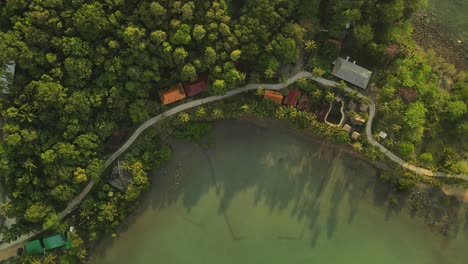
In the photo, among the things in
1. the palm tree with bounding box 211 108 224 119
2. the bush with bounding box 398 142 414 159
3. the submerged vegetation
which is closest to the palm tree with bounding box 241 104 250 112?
the submerged vegetation

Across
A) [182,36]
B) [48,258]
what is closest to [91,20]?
[182,36]

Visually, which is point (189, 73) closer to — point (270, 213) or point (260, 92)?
point (260, 92)

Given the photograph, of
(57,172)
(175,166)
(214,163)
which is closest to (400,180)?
(214,163)

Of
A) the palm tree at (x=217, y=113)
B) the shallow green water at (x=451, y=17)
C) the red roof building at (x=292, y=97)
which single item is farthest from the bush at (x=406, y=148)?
the palm tree at (x=217, y=113)

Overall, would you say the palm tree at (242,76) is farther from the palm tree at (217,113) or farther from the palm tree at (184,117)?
the palm tree at (184,117)

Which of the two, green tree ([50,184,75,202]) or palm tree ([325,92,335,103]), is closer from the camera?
green tree ([50,184,75,202])

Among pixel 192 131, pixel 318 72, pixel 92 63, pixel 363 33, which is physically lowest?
pixel 192 131

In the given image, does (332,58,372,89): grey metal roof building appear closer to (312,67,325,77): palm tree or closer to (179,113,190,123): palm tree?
(312,67,325,77): palm tree
